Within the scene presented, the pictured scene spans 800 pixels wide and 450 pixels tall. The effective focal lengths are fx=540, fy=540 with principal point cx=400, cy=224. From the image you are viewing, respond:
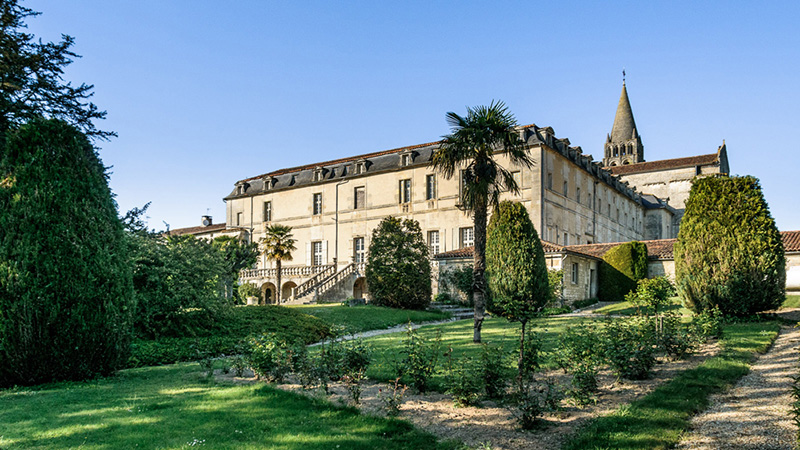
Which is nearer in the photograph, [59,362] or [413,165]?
[59,362]

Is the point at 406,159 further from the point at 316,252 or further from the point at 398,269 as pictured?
the point at 398,269

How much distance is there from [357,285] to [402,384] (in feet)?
93.3

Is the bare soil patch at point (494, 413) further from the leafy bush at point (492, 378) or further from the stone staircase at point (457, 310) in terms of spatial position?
the stone staircase at point (457, 310)

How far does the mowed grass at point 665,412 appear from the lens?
4969 millimetres

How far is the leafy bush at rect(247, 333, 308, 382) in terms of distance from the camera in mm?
7656

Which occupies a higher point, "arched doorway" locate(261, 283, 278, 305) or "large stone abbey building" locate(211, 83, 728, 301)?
"large stone abbey building" locate(211, 83, 728, 301)

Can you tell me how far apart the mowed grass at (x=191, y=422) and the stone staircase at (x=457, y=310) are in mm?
15412

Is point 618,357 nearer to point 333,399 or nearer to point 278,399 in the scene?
point 333,399

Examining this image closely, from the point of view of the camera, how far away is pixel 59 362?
8203mm

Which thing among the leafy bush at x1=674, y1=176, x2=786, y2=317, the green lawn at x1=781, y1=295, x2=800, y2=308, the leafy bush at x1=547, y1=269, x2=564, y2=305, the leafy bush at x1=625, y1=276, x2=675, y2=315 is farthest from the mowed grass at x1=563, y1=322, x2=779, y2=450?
the leafy bush at x1=547, y1=269, x2=564, y2=305

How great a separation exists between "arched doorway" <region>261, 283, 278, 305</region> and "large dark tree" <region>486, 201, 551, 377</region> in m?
23.7

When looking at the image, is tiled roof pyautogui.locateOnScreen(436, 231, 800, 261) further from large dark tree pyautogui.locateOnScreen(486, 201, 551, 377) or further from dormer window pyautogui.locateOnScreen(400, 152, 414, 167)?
dormer window pyautogui.locateOnScreen(400, 152, 414, 167)

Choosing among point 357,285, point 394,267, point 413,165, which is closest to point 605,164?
point 413,165

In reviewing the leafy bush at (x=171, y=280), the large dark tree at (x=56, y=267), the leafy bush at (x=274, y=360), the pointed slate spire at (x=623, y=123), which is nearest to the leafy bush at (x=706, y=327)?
the leafy bush at (x=274, y=360)
